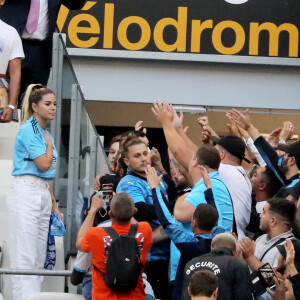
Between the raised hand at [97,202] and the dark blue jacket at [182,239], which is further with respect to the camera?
the raised hand at [97,202]

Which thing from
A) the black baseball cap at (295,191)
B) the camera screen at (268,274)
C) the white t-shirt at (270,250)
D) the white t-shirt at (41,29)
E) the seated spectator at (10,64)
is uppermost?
the white t-shirt at (41,29)

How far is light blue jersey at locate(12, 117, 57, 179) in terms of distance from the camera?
364 inches

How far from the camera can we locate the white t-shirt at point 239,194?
366 inches

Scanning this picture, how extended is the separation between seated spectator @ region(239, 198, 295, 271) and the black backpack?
0.84 m

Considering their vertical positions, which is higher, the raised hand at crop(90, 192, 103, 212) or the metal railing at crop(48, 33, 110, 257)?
the metal railing at crop(48, 33, 110, 257)

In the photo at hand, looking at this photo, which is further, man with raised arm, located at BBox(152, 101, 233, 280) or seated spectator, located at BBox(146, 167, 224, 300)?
man with raised arm, located at BBox(152, 101, 233, 280)

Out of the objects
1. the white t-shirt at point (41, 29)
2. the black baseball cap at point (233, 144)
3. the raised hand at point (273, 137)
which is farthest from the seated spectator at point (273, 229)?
the white t-shirt at point (41, 29)

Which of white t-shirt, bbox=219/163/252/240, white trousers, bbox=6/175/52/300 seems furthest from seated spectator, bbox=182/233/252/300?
white trousers, bbox=6/175/52/300

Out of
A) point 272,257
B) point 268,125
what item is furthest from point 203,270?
point 268,125

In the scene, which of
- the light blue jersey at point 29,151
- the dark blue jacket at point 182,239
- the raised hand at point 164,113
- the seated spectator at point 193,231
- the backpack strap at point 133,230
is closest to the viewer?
the seated spectator at point 193,231

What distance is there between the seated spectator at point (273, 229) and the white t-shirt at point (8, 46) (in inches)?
147

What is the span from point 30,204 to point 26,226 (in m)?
0.20

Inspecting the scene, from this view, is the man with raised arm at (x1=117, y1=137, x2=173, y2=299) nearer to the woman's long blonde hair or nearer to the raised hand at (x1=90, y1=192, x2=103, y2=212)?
the raised hand at (x1=90, y1=192, x2=103, y2=212)

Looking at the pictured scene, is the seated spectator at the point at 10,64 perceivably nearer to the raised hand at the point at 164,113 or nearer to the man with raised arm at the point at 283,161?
the raised hand at the point at 164,113
